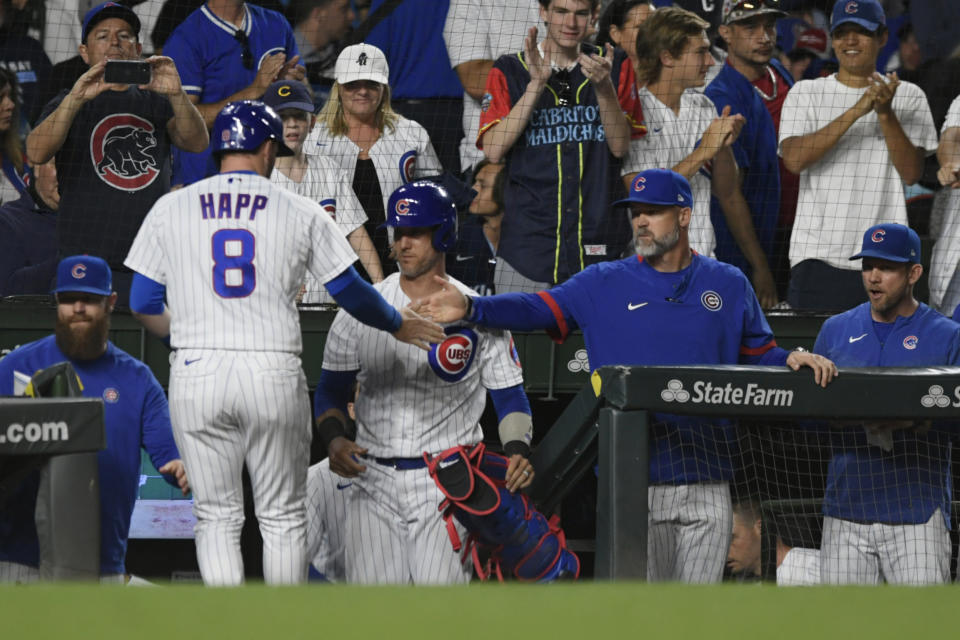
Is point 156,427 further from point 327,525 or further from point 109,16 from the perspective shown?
point 109,16

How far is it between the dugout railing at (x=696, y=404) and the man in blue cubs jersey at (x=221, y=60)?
10.6 feet

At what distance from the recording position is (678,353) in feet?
15.4

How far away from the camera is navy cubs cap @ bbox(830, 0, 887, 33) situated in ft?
21.7

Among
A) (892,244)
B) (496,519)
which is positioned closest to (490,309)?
(496,519)

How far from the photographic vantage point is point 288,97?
6.52 meters

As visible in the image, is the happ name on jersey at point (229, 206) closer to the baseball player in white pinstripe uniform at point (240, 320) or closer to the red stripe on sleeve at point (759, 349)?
the baseball player in white pinstripe uniform at point (240, 320)

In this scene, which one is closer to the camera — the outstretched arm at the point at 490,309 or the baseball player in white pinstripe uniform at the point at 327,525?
the outstretched arm at the point at 490,309

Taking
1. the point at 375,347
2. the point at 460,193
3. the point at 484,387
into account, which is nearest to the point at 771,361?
the point at 484,387

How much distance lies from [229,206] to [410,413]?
1.04 meters

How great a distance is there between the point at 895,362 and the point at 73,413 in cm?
289

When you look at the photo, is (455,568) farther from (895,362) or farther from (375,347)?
(895,362)

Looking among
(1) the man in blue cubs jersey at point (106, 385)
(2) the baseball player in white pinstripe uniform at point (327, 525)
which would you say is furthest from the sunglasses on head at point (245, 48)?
(2) the baseball player in white pinstripe uniform at point (327, 525)

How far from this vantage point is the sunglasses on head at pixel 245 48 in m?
7.06

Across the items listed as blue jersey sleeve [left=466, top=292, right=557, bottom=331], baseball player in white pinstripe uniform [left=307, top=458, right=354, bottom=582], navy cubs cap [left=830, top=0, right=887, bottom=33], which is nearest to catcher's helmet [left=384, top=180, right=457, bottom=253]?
blue jersey sleeve [left=466, top=292, right=557, bottom=331]
